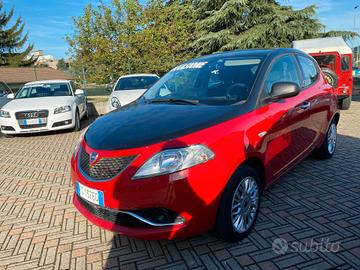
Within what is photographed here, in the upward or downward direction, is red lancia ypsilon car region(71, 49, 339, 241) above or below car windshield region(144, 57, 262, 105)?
below

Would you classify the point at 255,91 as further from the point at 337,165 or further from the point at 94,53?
the point at 94,53

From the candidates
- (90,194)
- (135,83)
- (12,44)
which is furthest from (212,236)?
(12,44)

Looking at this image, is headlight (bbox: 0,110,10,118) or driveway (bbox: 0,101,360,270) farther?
headlight (bbox: 0,110,10,118)

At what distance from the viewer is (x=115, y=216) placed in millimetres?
2398

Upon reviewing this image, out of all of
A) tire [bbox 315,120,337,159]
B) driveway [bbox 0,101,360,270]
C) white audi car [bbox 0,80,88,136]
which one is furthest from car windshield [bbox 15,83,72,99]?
tire [bbox 315,120,337,159]

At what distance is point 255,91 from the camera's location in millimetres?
2873

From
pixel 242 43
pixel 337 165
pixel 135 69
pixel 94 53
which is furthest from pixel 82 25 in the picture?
pixel 337 165

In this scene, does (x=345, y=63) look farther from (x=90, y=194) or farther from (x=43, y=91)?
(x=90, y=194)

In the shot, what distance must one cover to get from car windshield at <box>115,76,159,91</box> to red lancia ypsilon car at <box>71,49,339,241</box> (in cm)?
525

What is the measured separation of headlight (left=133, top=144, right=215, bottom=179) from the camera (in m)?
2.18

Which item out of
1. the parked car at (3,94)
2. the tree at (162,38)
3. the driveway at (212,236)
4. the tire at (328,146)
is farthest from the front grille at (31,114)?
the tree at (162,38)

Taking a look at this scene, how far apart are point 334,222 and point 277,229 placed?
60cm

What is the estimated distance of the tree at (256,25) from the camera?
54.3 feet

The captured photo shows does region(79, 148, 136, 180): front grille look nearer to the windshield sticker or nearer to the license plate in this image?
the license plate
